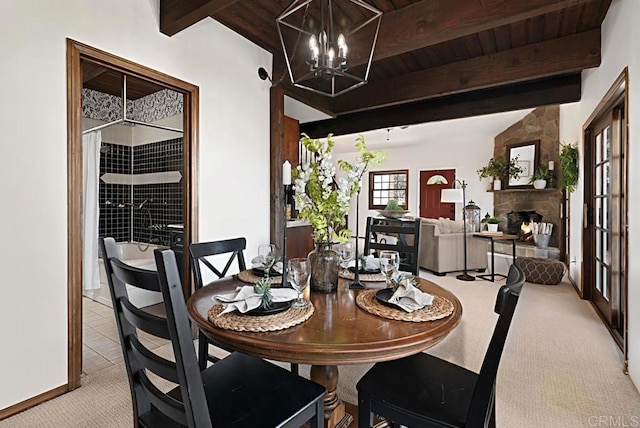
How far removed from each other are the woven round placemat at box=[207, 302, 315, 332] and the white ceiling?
4.60 meters

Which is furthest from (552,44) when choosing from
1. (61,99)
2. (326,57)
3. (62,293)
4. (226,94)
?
(62,293)

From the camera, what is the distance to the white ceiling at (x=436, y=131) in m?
6.84

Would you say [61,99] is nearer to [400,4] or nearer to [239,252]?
[239,252]

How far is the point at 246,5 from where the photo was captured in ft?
9.06

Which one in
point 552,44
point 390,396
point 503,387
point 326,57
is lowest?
point 503,387

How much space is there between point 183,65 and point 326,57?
144cm

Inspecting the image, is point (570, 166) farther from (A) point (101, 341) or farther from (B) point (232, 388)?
(A) point (101, 341)

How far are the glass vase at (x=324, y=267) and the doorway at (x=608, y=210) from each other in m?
2.17

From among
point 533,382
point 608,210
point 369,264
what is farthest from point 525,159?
point 369,264

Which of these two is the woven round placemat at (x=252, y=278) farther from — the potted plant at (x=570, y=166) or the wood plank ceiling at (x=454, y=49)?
the potted plant at (x=570, y=166)

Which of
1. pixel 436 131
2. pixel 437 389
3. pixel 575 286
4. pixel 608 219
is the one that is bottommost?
pixel 575 286

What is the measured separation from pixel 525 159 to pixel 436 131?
77.2 inches

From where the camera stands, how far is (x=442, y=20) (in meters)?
2.53

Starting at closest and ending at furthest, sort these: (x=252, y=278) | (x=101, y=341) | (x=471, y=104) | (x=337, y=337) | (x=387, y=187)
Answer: (x=337, y=337), (x=252, y=278), (x=101, y=341), (x=471, y=104), (x=387, y=187)
